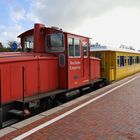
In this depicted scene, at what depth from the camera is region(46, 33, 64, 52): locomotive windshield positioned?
9859mm

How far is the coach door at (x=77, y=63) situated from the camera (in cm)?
1011

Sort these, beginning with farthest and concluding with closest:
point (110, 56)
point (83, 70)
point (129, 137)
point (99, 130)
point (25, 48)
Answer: point (110, 56) → point (83, 70) → point (25, 48) → point (99, 130) → point (129, 137)

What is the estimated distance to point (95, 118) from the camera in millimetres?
7578

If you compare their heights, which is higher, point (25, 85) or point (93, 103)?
point (25, 85)

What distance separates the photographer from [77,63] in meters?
10.7

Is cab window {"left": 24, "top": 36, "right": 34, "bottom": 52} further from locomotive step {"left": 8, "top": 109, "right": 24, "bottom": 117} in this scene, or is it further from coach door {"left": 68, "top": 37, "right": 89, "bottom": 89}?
locomotive step {"left": 8, "top": 109, "right": 24, "bottom": 117}

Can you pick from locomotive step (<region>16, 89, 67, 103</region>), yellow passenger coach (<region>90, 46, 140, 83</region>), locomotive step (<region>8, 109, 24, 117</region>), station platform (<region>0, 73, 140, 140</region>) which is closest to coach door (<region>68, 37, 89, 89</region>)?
locomotive step (<region>16, 89, 67, 103</region>)

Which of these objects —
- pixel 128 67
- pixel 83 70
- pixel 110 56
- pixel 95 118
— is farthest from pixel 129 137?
pixel 128 67

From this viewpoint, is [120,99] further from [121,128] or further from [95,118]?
A: [121,128]

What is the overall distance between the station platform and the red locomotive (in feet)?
2.10

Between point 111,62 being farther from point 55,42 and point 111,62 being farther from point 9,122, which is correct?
point 9,122

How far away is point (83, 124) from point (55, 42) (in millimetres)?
4131

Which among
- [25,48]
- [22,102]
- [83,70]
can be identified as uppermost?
[25,48]

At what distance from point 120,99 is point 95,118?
3.44m
